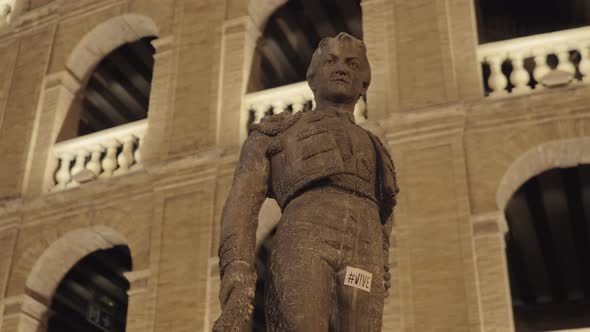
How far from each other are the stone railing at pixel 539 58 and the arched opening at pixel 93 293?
576cm

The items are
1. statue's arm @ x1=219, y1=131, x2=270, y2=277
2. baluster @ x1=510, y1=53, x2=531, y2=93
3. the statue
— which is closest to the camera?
the statue

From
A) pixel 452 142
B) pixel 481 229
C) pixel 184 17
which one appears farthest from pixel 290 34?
pixel 481 229

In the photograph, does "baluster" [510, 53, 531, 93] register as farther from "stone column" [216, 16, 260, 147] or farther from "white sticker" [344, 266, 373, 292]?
"white sticker" [344, 266, 373, 292]

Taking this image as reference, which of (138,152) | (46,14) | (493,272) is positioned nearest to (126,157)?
Answer: (138,152)

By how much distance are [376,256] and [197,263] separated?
6327 millimetres

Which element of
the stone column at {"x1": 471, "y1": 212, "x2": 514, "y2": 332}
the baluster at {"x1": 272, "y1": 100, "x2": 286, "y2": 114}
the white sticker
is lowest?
the white sticker

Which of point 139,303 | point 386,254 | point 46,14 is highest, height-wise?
point 46,14

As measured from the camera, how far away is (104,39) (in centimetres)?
1316

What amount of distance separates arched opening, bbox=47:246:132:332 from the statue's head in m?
9.17

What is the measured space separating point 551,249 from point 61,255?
258 inches

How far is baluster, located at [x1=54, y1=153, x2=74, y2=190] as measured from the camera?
11930 mm

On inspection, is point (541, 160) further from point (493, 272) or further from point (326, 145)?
point (326, 145)

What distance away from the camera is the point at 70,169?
39.9 feet

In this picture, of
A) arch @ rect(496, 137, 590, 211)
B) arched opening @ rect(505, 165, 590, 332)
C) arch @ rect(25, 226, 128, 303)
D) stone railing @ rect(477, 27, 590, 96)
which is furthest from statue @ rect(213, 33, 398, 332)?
arched opening @ rect(505, 165, 590, 332)
